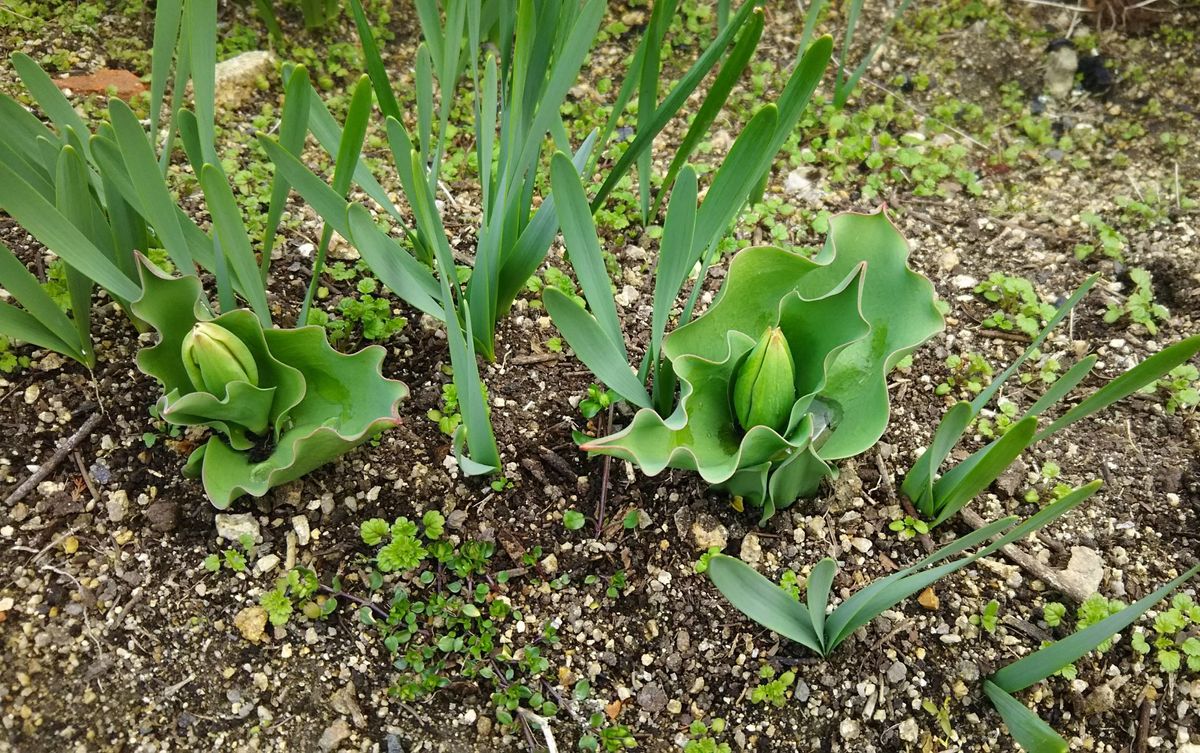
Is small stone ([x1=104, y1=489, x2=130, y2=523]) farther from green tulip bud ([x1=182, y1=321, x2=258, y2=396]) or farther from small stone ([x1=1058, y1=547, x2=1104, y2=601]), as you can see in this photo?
small stone ([x1=1058, y1=547, x2=1104, y2=601])

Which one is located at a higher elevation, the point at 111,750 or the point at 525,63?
the point at 525,63

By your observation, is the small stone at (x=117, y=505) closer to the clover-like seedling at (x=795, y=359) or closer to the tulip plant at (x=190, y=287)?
the tulip plant at (x=190, y=287)

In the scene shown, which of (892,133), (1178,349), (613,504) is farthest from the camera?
(892,133)

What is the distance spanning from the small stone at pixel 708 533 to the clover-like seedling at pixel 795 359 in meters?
0.09

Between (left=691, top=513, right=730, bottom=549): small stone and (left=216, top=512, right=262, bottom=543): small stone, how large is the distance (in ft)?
2.34

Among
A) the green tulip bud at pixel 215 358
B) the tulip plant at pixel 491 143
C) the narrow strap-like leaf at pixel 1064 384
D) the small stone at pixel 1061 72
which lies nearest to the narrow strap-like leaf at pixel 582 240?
the tulip plant at pixel 491 143

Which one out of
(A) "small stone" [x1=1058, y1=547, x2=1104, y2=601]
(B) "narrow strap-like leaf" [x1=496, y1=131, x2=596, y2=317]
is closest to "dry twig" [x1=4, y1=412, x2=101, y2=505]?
(B) "narrow strap-like leaf" [x1=496, y1=131, x2=596, y2=317]

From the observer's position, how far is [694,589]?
1.42 meters

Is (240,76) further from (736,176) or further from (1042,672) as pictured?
(1042,672)

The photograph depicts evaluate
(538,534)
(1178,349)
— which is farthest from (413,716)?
(1178,349)

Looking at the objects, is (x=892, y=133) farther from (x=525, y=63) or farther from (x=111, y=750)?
(x=111, y=750)

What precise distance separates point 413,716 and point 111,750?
42 cm

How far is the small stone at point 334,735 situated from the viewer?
1.27 m

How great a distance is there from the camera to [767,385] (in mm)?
1214
